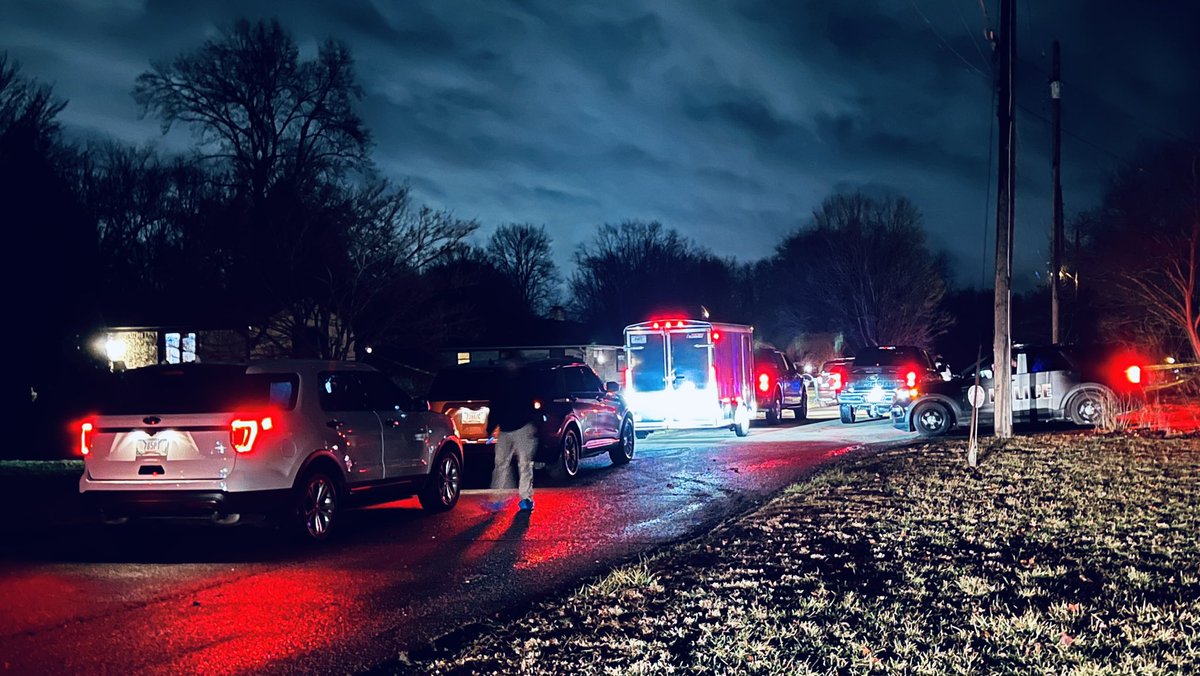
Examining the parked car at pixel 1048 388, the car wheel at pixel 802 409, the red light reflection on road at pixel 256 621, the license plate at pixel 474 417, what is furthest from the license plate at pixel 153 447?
the car wheel at pixel 802 409

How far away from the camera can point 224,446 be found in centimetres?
880

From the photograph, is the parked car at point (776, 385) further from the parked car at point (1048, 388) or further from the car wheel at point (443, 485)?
the car wheel at point (443, 485)

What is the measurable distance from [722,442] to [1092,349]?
7.90 meters

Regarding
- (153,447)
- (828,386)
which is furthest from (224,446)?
(828,386)

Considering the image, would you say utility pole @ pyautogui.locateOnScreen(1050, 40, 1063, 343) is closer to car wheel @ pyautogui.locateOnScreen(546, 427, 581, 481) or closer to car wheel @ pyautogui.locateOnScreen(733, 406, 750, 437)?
car wheel @ pyautogui.locateOnScreen(733, 406, 750, 437)

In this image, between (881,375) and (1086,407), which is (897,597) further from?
(881,375)

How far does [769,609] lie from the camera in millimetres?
6262

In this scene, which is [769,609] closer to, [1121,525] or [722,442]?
[1121,525]

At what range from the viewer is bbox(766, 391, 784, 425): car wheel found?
26000 mm

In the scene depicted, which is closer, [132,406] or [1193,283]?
[132,406]

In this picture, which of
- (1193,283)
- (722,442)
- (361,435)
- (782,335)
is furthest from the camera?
(782,335)

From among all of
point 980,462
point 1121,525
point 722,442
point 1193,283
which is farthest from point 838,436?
point 1193,283

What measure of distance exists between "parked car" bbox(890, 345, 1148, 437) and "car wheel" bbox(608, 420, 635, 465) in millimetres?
7223

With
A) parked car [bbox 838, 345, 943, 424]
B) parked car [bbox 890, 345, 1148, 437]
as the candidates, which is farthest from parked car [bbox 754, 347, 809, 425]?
parked car [bbox 890, 345, 1148, 437]
